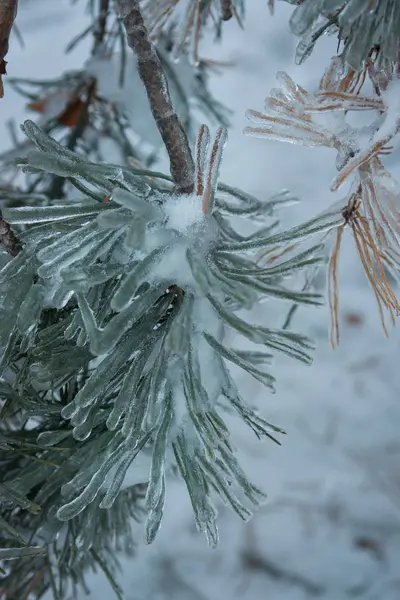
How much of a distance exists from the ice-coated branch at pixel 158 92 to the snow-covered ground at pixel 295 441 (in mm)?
909

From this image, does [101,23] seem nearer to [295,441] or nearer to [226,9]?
[226,9]

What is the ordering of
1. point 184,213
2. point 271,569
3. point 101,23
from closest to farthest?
1. point 184,213
2. point 101,23
3. point 271,569

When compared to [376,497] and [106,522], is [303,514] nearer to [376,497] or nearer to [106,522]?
[376,497]

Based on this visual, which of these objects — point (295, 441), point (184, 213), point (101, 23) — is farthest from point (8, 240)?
point (295, 441)

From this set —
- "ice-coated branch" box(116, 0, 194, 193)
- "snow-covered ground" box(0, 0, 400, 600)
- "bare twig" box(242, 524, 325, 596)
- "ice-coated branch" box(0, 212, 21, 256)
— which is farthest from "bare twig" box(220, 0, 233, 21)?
"bare twig" box(242, 524, 325, 596)

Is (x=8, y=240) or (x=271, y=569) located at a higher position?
(x=8, y=240)

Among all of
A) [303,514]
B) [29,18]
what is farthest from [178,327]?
[29,18]

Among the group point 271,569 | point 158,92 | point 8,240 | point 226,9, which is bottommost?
point 271,569

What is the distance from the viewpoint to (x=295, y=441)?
4.48ft

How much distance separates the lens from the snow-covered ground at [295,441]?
4.14 ft

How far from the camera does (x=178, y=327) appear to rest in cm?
25

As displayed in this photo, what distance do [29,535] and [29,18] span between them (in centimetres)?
141

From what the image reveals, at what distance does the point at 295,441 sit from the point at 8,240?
116 centimetres

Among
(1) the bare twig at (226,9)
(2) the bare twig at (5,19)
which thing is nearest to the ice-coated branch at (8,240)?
(2) the bare twig at (5,19)
